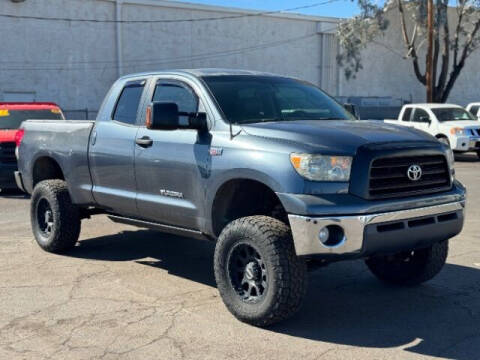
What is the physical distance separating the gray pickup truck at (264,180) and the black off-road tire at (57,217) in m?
0.20

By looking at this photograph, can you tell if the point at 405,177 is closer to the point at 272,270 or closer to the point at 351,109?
the point at 272,270

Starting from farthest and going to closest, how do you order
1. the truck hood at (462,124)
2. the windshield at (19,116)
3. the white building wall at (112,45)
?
the white building wall at (112,45), the truck hood at (462,124), the windshield at (19,116)

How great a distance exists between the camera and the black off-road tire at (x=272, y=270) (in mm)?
4578

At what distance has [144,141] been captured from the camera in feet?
19.1

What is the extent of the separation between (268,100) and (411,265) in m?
1.97

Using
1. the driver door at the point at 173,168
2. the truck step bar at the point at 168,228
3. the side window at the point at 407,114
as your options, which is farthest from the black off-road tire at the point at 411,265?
the side window at the point at 407,114

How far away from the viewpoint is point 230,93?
5.64 metres

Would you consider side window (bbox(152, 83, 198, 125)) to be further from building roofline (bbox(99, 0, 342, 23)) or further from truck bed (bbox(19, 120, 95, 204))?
building roofline (bbox(99, 0, 342, 23))

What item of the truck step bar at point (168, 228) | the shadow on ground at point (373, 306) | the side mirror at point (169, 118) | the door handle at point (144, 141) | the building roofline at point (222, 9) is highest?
the building roofline at point (222, 9)

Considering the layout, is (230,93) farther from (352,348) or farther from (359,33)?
(359,33)

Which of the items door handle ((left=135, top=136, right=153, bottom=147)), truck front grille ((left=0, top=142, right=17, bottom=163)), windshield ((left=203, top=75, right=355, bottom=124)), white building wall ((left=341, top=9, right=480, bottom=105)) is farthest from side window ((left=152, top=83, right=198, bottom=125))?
white building wall ((left=341, top=9, right=480, bottom=105))

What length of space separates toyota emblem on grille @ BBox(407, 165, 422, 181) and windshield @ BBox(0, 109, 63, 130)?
10202 millimetres

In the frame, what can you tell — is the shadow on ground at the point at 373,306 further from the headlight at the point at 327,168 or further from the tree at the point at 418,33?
the tree at the point at 418,33

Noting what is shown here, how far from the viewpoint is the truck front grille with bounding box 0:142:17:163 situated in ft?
40.0
